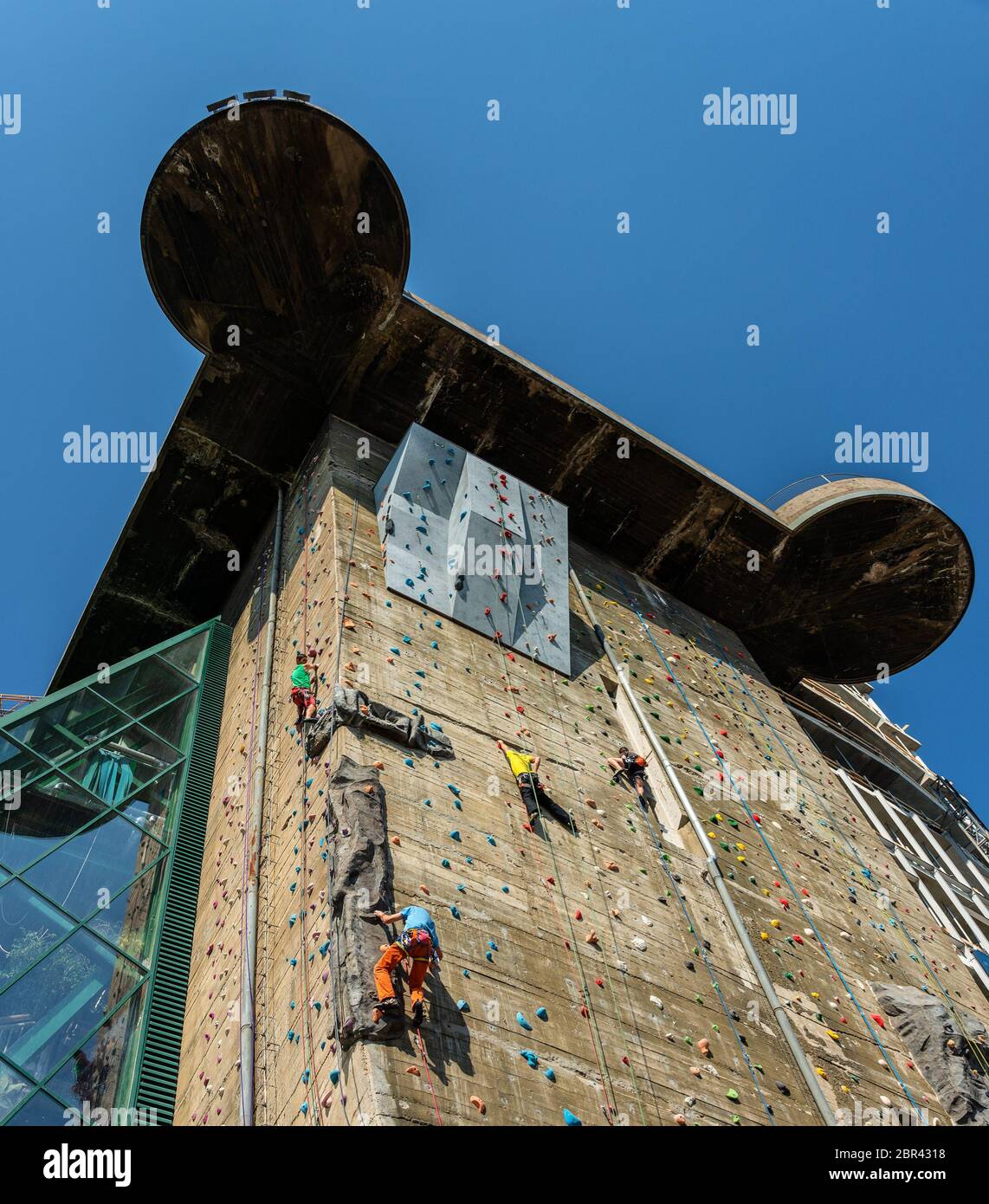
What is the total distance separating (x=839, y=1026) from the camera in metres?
11.0

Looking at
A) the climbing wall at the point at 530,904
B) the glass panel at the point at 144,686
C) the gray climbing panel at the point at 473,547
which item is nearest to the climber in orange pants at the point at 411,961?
the climbing wall at the point at 530,904

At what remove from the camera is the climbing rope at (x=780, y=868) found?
36.0ft

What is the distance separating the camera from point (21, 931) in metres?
10.4

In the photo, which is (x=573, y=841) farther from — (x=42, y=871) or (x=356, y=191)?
(x=356, y=191)

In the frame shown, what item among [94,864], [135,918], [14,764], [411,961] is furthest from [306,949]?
[14,764]

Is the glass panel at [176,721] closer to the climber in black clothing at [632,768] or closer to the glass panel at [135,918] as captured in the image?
the glass panel at [135,918]

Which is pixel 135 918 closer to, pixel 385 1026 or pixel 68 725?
pixel 68 725

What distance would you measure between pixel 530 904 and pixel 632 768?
346 cm

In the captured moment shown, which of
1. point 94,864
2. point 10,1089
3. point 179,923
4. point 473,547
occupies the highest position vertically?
point 473,547

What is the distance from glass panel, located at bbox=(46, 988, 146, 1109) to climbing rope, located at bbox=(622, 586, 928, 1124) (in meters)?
7.69

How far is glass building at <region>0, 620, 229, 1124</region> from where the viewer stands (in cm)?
949

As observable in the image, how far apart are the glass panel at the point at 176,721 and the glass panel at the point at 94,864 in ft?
6.73

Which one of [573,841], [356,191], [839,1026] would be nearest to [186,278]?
[356,191]

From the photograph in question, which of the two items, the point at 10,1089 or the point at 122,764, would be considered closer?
the point at 10,1089
